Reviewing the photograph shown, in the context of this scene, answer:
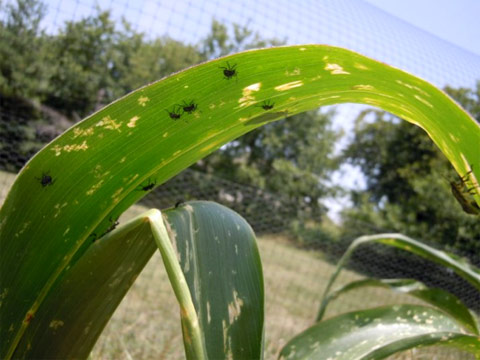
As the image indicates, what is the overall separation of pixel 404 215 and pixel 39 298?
5.08 metres

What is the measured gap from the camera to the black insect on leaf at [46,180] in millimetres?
266

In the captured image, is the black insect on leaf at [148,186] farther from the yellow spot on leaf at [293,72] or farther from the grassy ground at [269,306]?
the grassy ground at [269,306]

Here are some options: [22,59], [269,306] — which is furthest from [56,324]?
[22,59]

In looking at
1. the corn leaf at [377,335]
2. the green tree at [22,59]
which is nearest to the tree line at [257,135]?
the green tree at [22,59]

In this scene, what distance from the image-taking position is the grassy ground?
3.49 ft

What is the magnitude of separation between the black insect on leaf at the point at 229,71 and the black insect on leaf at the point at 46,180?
116 mm

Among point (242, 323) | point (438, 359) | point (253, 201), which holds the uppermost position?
point (253, 201)

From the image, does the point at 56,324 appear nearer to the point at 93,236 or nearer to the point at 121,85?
the point at 93,236

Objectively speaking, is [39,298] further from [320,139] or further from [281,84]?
[320,139]

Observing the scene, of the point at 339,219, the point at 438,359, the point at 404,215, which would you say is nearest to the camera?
the point at 438,359

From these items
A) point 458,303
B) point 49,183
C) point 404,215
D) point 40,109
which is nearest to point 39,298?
point 49,183

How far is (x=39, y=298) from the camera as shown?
0.29 meters

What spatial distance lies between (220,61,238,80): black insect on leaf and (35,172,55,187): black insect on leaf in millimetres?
116

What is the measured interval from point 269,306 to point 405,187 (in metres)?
3.47
